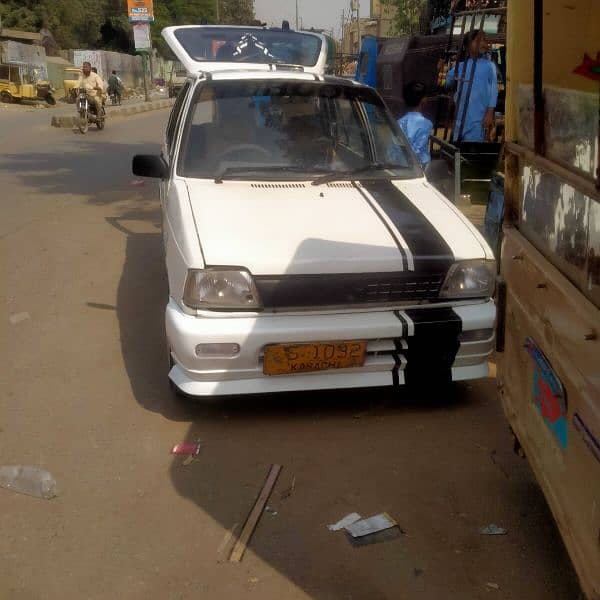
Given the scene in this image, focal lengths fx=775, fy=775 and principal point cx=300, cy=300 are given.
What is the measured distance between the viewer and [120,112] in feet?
93.2

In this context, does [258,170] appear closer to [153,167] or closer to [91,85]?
[153,167]

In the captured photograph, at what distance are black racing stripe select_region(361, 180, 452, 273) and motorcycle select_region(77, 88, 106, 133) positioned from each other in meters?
17.1

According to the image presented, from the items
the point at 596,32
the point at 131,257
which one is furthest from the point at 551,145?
the point at 131,257

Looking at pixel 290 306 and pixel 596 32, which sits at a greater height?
pixel 596 32

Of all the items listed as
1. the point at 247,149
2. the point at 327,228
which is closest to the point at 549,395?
the point at 327,228

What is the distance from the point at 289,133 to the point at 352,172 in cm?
57

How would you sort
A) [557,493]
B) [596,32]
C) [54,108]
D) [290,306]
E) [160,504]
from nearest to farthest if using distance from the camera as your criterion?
1. [557,493]
2. [596,32]
3. [160,504]
4. [290,306]
5. [54,108]

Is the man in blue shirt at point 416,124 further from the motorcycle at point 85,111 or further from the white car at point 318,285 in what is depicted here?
the motorcycle at point 85,111

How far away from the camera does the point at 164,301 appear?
612 cm

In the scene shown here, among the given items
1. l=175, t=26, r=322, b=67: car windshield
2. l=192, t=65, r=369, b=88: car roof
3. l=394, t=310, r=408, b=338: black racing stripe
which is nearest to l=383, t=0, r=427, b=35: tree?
l=175, t=26, r=322, b=67: car windshield

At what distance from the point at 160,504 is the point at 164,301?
2967mm

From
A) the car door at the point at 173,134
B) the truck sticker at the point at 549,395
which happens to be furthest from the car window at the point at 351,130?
the truck sticker at the point at 549,395

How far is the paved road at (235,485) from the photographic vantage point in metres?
2.83

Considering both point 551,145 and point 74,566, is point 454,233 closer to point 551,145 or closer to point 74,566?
point 551,145
